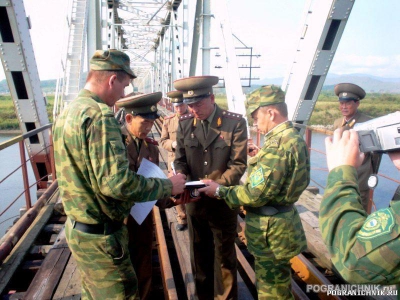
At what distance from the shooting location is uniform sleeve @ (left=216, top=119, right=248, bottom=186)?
8.13ft

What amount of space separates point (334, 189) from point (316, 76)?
361 cm

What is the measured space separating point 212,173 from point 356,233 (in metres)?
1.63

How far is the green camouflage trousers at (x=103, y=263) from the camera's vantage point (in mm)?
1868

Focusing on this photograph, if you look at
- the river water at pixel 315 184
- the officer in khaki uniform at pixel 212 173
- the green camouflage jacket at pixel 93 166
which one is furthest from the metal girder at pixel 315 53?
the river water at pixel 315 184

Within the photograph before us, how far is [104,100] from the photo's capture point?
1.94m

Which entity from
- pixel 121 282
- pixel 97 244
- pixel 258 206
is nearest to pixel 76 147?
pixel 97 244

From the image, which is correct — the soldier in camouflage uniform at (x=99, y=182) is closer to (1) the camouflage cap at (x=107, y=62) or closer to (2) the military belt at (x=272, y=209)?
(1) the camouflage cap at (x=107, y=62)

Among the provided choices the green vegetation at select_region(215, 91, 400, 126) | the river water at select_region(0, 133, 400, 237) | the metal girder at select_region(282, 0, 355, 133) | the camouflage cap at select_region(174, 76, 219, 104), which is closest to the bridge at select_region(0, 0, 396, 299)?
the metal girder at select_region(282, 0, 355, 133)

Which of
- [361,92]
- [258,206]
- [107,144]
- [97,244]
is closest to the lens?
[107,144]

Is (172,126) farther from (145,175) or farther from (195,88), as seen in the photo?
(145,175)

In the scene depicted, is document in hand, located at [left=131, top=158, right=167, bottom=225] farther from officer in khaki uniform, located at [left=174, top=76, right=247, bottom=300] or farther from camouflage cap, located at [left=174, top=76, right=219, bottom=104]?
camouflage cap, located at [left=174, top=76, right=219, bottom=104]

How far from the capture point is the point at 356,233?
0.97m

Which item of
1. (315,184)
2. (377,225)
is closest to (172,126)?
(377,225)

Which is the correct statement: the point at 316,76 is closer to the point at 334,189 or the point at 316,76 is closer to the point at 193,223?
→ the point at 193,223
